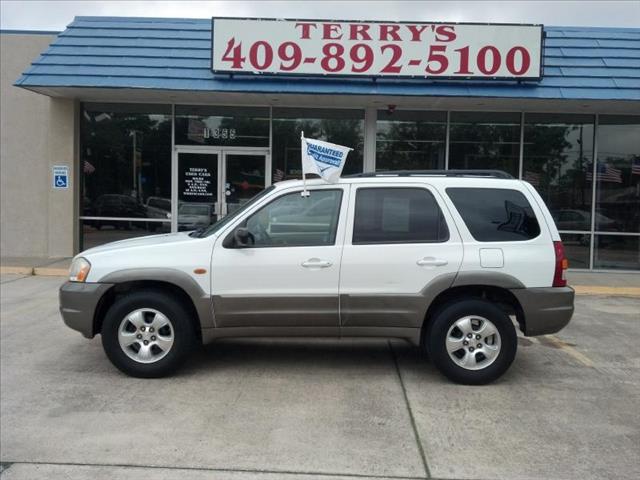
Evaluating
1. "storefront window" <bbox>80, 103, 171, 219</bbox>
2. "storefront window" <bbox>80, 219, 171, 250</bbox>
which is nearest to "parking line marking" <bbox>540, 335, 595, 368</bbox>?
"storefront window" <bbox>80, 219, 171, 250</bbox>

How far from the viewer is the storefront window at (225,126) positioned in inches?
514

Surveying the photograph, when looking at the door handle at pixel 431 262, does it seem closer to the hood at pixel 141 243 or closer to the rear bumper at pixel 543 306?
the rear bumper at pixel 543 306

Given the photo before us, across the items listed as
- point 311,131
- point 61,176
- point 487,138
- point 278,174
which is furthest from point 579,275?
point 61,176

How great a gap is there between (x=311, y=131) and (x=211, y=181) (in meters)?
2.41

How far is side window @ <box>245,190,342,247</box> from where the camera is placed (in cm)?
545

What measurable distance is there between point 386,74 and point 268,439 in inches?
333

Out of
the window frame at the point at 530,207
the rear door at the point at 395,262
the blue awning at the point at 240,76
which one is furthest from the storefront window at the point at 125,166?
the window frame at the point at 530,207

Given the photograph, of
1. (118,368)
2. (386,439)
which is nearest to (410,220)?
(386,439)

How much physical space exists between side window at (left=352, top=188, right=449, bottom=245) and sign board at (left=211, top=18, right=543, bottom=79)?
630 centimetres

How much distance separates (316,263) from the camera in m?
5.37

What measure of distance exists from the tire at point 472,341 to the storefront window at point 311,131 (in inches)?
317

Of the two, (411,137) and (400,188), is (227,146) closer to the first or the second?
(411,137)

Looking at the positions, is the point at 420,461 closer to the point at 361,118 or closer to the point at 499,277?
the point at 499,277

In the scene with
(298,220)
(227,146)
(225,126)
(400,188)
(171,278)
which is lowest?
(171,278)
